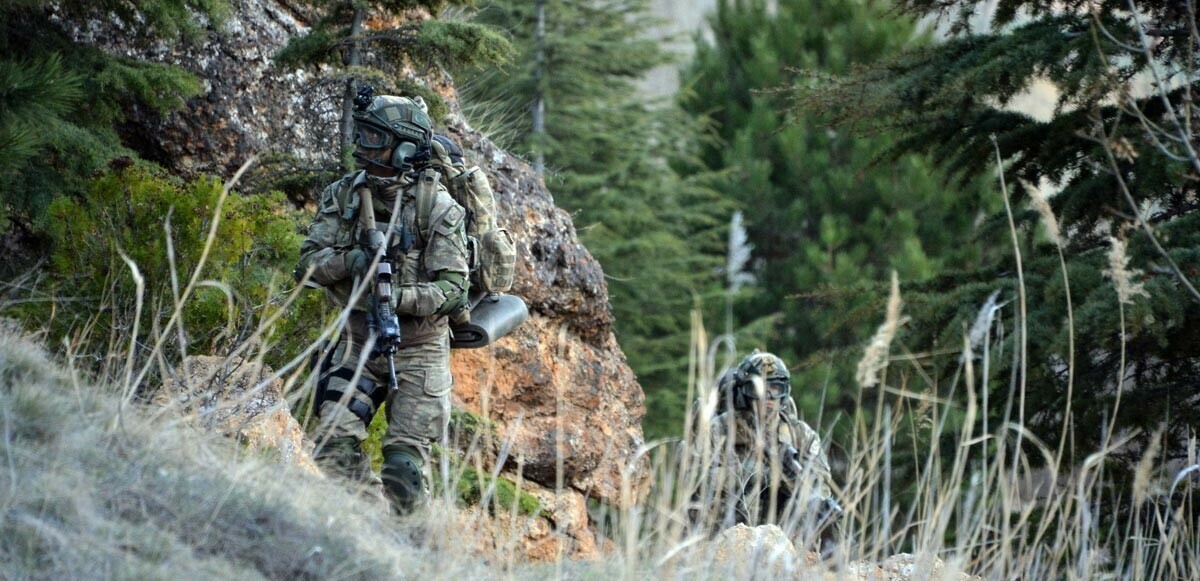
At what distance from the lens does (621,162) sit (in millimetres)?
19500

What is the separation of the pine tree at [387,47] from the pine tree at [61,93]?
69 cm

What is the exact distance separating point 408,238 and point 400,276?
0.54ft

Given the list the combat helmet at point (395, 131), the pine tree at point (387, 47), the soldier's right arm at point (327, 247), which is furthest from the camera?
the pine tree at point (387, 47)

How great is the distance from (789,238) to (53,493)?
19154 millimetres

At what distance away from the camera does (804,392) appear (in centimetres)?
1898

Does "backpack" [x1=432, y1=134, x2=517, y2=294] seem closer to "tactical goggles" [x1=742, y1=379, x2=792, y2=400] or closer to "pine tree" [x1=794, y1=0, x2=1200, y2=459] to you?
"tactical goggles" [x1=742, y1=379, x2=792, y2=400]

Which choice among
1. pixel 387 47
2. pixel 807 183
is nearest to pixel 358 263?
pixel 387 47

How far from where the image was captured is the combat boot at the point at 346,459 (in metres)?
5.00

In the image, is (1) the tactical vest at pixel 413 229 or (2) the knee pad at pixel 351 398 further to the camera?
(1) the tactical vest at pixel 413 229

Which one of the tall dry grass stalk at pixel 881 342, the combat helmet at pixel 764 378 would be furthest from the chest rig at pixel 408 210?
the combat helmet at pixel 764 378

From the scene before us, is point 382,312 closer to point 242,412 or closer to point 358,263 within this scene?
point 358,263

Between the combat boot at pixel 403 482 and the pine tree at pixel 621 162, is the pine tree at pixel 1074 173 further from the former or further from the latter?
the pine tree at pixel 621 162

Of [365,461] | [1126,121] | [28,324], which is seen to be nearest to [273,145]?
[28,324]

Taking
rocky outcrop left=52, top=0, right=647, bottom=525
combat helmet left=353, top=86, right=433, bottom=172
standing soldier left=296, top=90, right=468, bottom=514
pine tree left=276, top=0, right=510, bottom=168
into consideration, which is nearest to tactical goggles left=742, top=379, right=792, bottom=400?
rocky outcrop left=52, top=0, right=647, bottom=525
